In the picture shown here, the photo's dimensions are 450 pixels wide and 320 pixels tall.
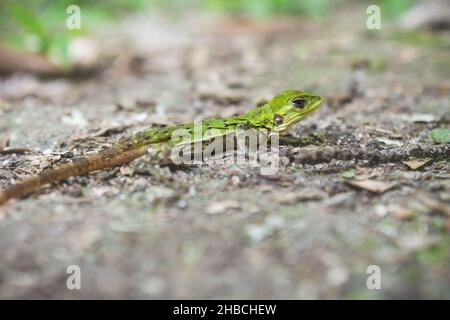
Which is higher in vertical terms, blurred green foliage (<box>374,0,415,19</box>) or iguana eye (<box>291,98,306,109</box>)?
blurred green foliage (<box>374,0,415,19</box>)

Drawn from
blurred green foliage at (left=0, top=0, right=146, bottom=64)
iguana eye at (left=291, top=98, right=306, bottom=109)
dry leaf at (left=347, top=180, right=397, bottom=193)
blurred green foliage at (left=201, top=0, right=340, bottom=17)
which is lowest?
dry leaf at (left=347, top=180, right=397, bottom=193)

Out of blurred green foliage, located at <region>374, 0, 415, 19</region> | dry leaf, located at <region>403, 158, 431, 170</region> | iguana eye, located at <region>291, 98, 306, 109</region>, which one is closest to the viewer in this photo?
dry leaf, located at <region>403, 158, 431, 170</region>

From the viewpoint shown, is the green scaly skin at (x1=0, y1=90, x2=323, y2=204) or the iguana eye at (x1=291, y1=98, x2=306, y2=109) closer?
the green scaly skin at (x1=0, y1=90, x2=323, y2=204)

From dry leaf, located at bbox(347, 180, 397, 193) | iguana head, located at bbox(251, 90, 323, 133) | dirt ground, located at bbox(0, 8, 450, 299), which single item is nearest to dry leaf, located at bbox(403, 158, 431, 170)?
dirt ground, located at bbox(0, 8, 450, 299)

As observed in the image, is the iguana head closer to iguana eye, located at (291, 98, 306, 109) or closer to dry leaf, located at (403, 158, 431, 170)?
iguana eye, located at (291, 98, 306, 109)

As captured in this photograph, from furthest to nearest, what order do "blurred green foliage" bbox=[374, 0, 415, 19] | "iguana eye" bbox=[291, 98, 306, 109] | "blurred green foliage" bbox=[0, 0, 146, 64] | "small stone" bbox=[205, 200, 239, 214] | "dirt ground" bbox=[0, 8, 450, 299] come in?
1. "blurred green foliage" bbox=[374, 0, 415, 19]
2. "blurred green foliage" bbox=[0, 0, 146, 64]
3. "iguana eye" bbox=[291, 98, 306, 109]
4. "small stone" bbox=[205, 200, 239, 214]
5. "dirt ground" bbox=[0, 8, 450, 299]
